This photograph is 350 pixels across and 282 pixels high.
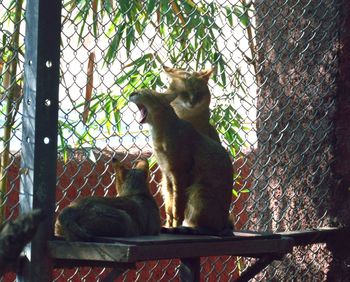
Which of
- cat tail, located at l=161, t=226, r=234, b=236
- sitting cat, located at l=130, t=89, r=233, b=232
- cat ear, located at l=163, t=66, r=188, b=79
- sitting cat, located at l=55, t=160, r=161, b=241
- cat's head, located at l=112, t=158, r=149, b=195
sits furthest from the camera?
cat ear, located at l=163, t=66, r=188, b=79

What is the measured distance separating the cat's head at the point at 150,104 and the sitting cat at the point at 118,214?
0.25 meters

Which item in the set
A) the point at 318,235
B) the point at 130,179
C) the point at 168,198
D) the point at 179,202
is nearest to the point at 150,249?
the point at 130,179

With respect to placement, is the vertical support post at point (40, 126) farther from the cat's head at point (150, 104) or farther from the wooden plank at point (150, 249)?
the cat's head at point (150, 104)

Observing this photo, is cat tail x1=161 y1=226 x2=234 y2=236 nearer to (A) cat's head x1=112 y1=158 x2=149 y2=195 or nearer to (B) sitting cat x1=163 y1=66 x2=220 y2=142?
(A) cat's head x1=112 y1=158 x2=149 y2=195

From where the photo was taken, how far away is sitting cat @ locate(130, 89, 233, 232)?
3.76 meters

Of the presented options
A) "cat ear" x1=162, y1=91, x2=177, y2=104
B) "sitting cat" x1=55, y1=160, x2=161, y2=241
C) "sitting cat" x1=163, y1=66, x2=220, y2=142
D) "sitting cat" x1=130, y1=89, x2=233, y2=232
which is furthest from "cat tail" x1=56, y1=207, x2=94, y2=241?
"sitting cat" x1=163, y1=66, x2=220, y2=142

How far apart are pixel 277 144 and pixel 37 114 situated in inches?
77.9


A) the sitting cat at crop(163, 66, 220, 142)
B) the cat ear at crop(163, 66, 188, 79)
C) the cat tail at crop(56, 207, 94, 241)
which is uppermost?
the cat ear at crop(163, 66, 188, 79)

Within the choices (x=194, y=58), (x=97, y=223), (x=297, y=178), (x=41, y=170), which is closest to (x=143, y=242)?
(x=97, y=223)

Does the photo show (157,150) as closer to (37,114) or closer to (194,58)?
(37,114)

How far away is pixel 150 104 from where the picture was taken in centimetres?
368

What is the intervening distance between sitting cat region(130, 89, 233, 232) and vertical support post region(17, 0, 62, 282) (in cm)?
64

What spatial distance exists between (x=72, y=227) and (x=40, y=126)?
0.38 metres

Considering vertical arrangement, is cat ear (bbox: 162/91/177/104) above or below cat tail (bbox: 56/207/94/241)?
above
